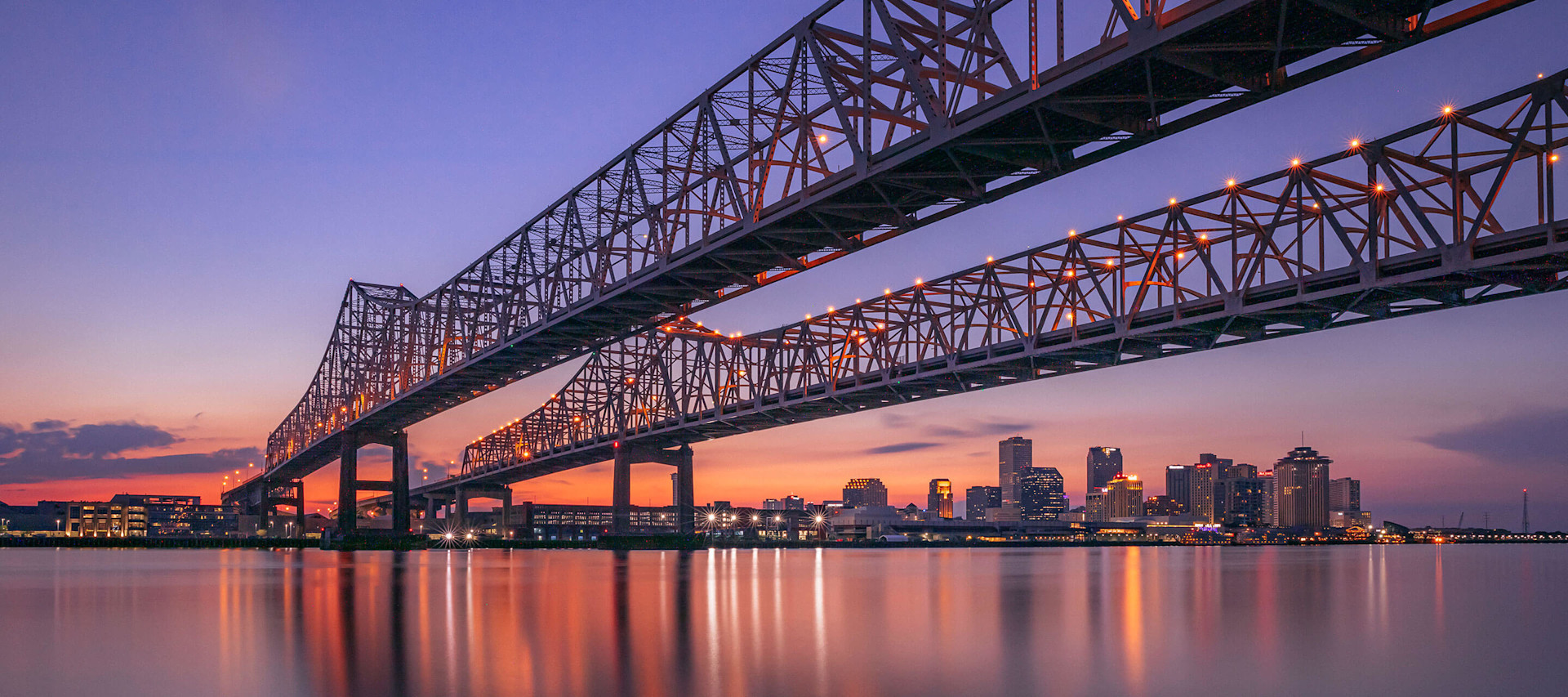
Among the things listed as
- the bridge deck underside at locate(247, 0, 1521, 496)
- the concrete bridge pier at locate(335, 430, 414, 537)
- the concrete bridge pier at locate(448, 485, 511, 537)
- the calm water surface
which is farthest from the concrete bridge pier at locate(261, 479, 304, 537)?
the bridge deck underside at locate(247, 0, 1521, 496)

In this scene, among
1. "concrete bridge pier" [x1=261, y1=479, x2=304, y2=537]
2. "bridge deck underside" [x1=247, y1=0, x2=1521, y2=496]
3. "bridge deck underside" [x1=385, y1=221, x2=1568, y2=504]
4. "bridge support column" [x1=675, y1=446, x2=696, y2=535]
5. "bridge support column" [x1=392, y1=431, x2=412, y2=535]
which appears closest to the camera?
"bridge deck underside" [x1=247, y1=0, x2=1521, y2=496]

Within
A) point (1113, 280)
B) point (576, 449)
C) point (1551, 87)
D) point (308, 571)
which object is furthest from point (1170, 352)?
point (576, 449)

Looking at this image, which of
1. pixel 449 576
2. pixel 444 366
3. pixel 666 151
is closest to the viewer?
pixel 666 151

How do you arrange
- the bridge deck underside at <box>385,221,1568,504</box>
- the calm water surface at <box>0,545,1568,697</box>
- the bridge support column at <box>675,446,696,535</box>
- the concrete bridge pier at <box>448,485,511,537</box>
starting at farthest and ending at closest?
the concrete bridge pier at <box>448,485,511,537</box>, the bridge support column at <box>675,446,696,535</box>, the bridge deck underside at <box>385,221,1568,504</box>, the calm water surface at <box>0,545,1568,697</box>

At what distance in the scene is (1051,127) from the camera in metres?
25.1

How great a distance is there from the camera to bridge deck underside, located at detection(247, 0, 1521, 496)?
20844 mm

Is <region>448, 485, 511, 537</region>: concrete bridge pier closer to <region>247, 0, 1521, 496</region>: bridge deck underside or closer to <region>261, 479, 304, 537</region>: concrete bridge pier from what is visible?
<region>261, 479, 304, 537</region>: concrete bridge pier

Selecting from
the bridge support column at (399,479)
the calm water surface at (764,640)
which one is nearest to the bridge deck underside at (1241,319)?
the calm water surface at (764,640)

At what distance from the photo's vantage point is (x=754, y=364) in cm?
10125

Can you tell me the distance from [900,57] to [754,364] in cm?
7468

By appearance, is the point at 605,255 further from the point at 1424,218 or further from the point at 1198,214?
the point at 1424,218

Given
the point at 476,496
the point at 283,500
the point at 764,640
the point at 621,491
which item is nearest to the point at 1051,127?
the point at 764,640

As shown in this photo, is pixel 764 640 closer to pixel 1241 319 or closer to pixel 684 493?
pixel 1241 319

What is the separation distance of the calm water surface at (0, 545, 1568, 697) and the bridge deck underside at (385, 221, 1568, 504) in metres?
11.0
